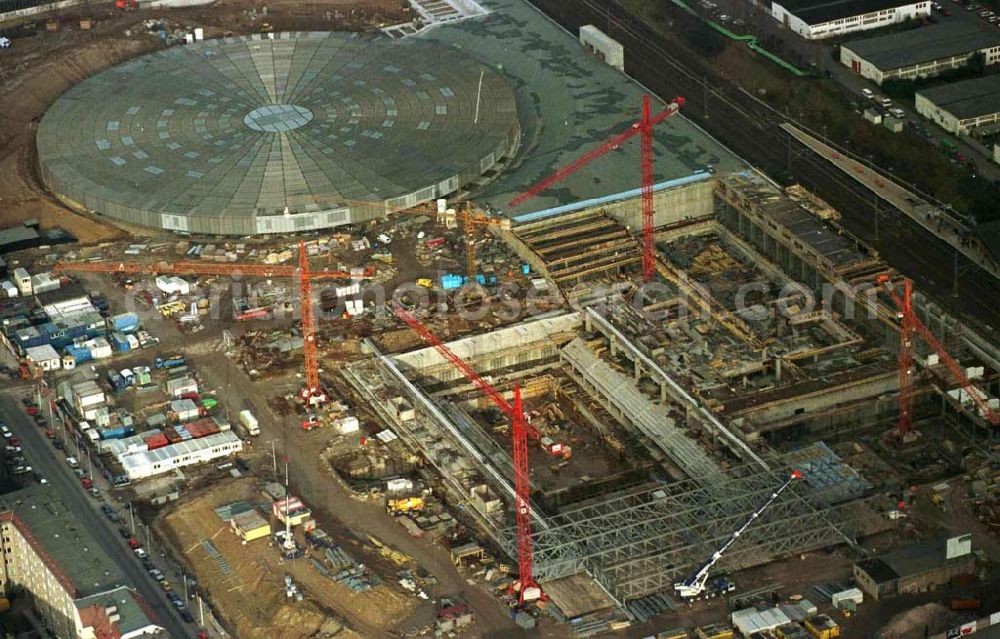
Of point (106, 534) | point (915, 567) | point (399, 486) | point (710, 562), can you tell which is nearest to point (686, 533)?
point (710, 562)

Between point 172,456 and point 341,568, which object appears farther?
point 172,456

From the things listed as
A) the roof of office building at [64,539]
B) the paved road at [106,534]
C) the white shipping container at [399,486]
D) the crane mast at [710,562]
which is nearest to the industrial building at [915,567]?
the crane mast at [710,562]

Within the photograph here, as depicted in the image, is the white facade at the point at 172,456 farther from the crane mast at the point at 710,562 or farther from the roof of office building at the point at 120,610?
the crane mast at the point at 710,562

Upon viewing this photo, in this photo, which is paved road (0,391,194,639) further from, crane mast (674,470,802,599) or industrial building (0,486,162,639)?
crane mast (674,470,802,599)

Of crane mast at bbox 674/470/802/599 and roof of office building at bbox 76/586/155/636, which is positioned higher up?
roof of office building at bbox 76/586/155/636

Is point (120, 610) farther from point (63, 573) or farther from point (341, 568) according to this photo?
point (341, 568)

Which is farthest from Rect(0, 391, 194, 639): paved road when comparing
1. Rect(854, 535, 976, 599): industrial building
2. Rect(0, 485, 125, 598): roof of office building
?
Rect(854, 535, 976, 599): industrial building

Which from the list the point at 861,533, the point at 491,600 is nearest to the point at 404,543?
the point at 491,600
